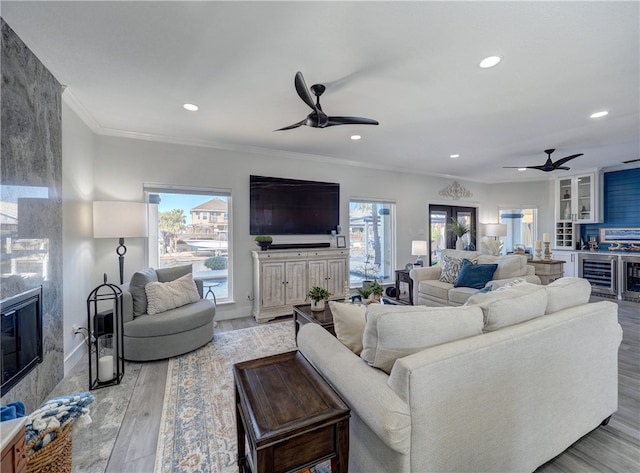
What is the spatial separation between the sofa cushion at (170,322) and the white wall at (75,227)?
1.94 feet

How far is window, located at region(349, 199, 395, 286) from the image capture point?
5.50 m

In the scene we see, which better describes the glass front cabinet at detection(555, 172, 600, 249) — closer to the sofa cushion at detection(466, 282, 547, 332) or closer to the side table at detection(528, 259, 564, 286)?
the side table at detection(528, 259, 564, 286)

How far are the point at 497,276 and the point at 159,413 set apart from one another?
426 cm

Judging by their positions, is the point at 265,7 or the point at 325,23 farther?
the point at 325,23

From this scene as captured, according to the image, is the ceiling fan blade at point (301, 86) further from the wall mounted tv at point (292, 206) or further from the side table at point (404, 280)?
the side table at point (404, 280)

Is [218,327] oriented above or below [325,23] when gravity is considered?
below

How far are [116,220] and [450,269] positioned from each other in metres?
4.58

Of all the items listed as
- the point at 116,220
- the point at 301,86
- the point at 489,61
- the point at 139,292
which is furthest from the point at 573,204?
the point at 116,220

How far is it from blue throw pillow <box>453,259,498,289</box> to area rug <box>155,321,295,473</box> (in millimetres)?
2597

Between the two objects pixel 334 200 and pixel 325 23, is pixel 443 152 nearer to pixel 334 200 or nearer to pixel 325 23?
pixel 334 200

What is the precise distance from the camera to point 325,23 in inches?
68.9

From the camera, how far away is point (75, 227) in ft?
9.44

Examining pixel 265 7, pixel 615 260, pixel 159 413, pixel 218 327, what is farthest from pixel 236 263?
pixel 615 260

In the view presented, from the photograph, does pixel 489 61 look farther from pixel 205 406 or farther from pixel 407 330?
pixel 205 406
